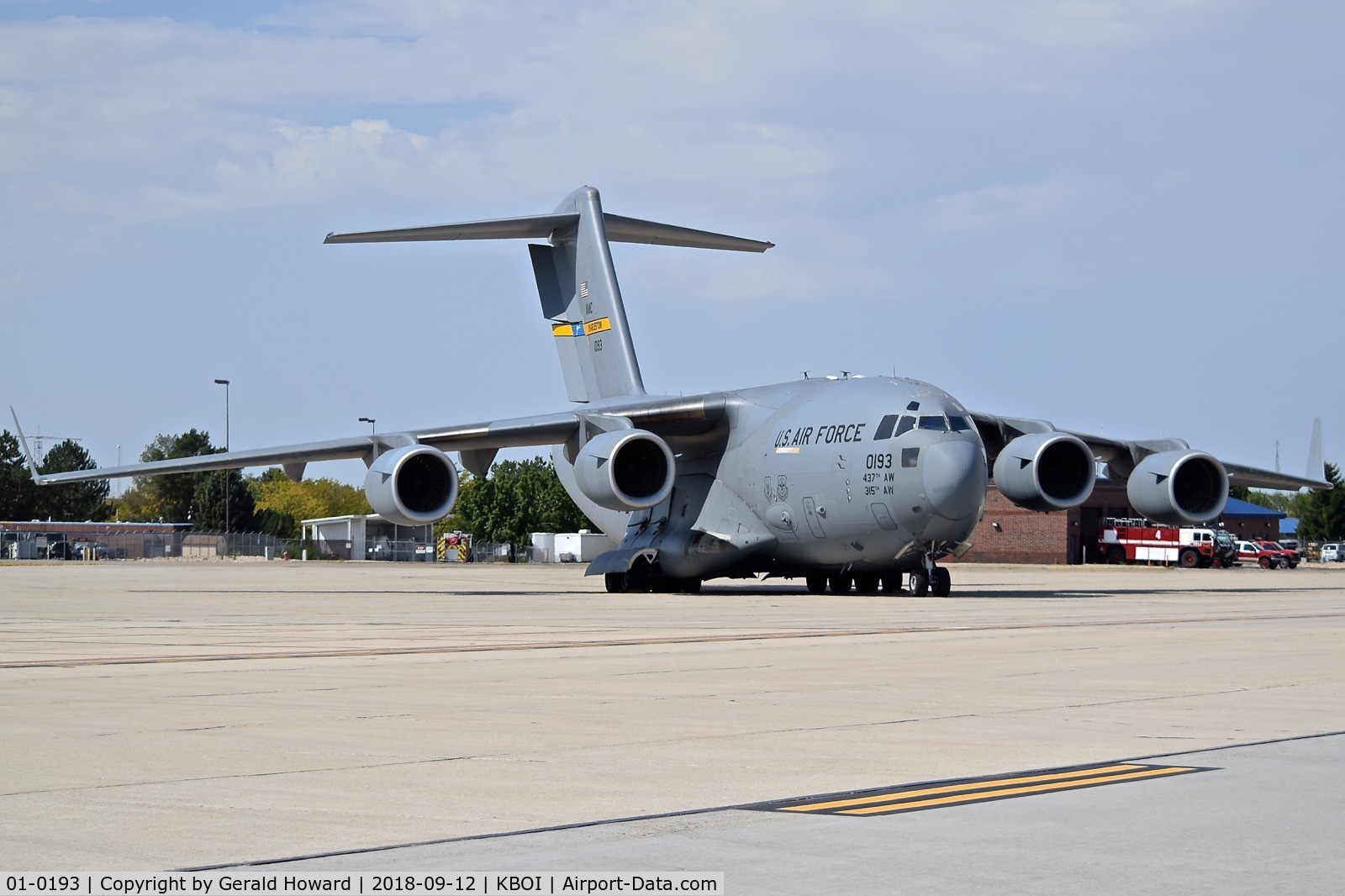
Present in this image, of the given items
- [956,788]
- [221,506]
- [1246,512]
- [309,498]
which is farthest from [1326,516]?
[956,788]

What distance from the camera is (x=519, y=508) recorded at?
11675cm

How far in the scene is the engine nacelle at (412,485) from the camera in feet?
101

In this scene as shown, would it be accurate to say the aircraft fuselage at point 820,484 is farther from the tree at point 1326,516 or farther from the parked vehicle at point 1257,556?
the tree at point 1326,516

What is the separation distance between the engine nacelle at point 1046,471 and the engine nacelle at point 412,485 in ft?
34.4

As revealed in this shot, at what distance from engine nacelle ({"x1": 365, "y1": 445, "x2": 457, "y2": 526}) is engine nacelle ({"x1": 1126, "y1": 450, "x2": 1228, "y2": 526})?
1343cm

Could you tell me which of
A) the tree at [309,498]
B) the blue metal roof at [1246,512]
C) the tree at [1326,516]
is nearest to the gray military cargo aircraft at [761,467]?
the blue metal roof at [1246,512]

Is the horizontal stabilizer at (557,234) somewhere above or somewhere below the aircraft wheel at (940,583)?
above

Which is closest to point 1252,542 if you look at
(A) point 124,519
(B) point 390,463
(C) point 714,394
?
(C) point 714,394

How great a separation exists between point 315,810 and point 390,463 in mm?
24767

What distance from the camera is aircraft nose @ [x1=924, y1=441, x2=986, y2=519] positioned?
28.9 meters

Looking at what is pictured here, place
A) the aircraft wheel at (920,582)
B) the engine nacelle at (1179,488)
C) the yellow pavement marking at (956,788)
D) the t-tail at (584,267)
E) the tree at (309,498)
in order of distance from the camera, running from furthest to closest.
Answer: the tree at (309,498) → the t-tail at (584,267) → the engine nacelle at (1179,488) → the aircraft wheel at (920,582) → the yellow pavement marking at (956,788)

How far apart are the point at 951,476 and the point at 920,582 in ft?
10.6

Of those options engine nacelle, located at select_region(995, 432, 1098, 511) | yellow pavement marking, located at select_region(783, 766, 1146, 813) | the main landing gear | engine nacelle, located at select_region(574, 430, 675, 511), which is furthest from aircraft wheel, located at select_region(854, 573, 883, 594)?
yellow pavement marking, located at select_region(783, 766, 1146, 813)

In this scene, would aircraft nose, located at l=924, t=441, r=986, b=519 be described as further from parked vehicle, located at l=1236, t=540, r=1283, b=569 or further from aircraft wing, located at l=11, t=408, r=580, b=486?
parked vehicle, located at l=1236, t=540, r=1283, b=569
